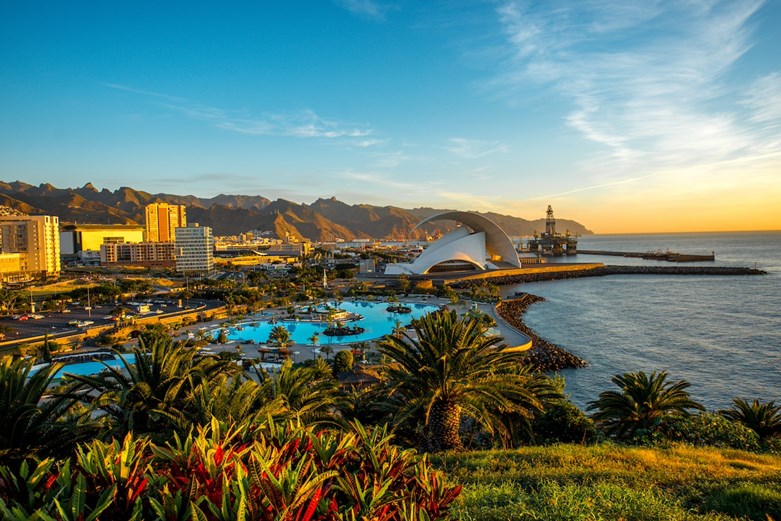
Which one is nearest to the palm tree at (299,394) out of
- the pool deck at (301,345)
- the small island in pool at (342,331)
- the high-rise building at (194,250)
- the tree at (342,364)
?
the tree at (342,364)

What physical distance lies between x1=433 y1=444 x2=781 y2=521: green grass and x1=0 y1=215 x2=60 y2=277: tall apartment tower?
7092cm

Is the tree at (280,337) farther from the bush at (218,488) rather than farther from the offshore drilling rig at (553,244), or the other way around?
the offshore drilling rig at (553,244)

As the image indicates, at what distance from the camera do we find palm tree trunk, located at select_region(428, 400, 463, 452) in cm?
802

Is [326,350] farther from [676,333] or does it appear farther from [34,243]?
[34,243]

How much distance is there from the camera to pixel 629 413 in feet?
34.6

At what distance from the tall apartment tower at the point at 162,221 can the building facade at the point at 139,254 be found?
3095cm

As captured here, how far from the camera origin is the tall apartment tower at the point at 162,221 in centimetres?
11762

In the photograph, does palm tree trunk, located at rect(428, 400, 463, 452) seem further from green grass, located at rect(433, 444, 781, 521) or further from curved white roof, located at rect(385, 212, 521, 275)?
curved white roof, located at rect(385, 212, 521, 275)

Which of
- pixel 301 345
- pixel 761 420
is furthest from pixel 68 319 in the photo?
pixel 761 420

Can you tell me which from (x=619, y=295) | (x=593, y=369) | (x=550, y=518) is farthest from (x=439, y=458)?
(x=619, y=295)

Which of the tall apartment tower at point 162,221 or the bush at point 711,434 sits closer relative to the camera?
the bush at point 711,434

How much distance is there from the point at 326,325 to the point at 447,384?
23623 millimetres

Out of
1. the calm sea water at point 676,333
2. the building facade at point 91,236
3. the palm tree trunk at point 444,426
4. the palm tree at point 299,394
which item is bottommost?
the calm sea water at point 676,333

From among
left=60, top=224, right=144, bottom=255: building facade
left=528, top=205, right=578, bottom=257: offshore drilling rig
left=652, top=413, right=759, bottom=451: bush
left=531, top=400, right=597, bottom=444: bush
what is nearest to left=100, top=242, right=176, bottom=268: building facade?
left=60, top=224, right=144, bottom=255: building facade
